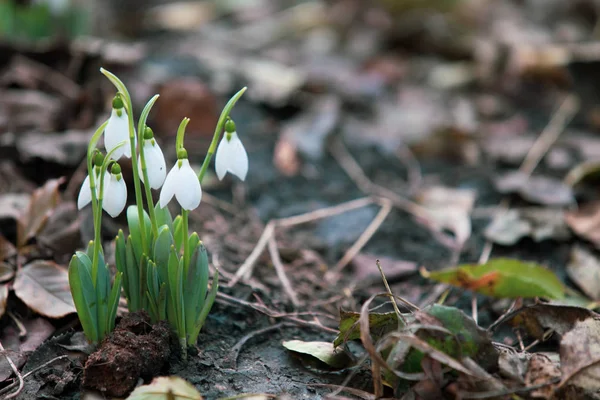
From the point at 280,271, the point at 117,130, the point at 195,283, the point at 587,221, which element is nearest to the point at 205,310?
the point at 195,283

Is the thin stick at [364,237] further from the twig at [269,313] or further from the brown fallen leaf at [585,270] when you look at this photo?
the brown fallen leaf at [585,270]

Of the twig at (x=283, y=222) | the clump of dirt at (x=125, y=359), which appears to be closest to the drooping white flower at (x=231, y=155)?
the clump of dirt at (x=125, y=359)

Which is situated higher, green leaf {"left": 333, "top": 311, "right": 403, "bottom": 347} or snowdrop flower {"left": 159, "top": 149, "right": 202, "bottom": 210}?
snowdrop flower {"left": 159, "top": 149, "right": 202, "bottom": 210}

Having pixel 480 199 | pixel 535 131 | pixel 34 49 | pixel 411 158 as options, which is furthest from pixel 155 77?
→ pixel 535 131

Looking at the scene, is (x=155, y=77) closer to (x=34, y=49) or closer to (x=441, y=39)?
(x=34, y=49)

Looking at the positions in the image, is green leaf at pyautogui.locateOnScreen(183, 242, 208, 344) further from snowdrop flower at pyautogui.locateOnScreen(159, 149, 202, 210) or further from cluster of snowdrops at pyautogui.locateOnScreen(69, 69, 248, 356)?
snowdrop flower at pyautogui.locateOnScreen(159, 149, 202, 210)

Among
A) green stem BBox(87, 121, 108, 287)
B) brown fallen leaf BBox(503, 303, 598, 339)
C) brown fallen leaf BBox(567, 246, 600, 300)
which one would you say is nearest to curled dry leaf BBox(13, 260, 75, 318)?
green stem BBox(87, 121, 108, 287)
